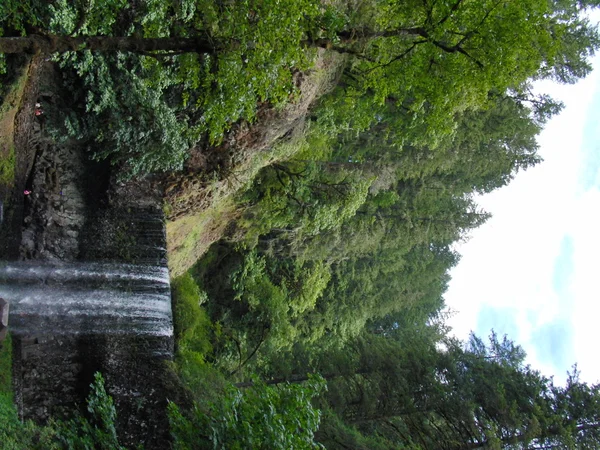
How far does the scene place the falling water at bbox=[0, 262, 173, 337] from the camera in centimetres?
1294

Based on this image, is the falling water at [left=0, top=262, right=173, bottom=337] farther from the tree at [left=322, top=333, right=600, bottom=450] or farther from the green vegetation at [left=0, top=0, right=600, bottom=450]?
the tree at [left=322, top=333, right=600, bottom=450]

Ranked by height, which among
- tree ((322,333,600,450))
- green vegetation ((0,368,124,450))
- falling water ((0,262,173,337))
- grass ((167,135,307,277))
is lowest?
green vegetation ((0,368,124,450))

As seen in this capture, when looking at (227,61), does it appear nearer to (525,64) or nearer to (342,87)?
(525,64)

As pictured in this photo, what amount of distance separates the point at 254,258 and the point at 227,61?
15222mm

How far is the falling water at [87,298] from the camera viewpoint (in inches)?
509

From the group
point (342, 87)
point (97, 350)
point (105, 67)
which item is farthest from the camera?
point (342, 87)

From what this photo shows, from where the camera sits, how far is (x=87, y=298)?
554 inches

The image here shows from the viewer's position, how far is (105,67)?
12.5m

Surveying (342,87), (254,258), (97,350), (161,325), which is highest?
A: (342,87)

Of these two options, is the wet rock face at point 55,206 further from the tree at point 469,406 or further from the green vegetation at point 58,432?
the tree at point 469,406

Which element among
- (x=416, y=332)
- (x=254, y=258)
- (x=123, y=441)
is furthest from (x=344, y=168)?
(x=416, y=332)

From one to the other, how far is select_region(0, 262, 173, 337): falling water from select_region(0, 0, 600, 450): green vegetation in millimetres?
2038

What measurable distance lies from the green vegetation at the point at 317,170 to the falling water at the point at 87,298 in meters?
2.04

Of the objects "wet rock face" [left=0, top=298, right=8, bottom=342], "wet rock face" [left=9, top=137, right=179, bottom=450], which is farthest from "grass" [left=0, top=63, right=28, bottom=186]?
"wet rock face" [left=0, top=298, right=8, bottom=342]
